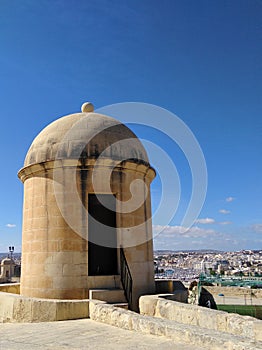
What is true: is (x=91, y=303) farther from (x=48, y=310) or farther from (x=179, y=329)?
(x=179, y=329)

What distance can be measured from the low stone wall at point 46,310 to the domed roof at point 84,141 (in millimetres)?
3211

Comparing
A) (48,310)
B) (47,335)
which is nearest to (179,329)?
(47,335)

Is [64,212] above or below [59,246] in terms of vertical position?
above

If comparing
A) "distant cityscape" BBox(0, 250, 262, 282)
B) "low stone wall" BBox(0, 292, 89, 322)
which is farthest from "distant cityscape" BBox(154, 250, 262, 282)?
"low stone wall" BBox(0, 292, 89, 322)

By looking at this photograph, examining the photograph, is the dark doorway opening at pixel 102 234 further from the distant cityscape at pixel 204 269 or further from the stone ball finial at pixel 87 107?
the distant cityscape at pixel 204 269

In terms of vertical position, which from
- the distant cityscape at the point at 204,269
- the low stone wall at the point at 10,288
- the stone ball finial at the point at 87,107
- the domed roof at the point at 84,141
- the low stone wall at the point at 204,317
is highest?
the stone ball finial at the point at 87,107

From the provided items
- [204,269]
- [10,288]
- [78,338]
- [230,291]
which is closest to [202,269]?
[204,269]

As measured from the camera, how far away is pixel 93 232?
820cm

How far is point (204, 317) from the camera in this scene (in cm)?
525

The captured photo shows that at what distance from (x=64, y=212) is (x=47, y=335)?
10.9 ft

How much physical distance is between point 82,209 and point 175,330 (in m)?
4.21

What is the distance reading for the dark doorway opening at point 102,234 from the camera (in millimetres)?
8281

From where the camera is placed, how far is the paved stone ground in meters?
3.98

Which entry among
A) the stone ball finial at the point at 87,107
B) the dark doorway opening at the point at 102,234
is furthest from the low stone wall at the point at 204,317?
the stone ball finial at the point at 87,107
